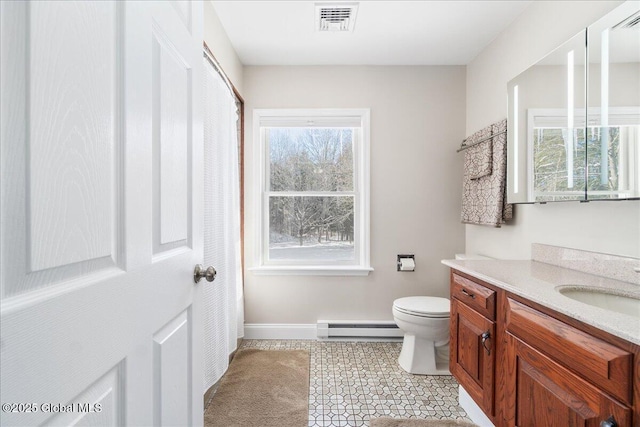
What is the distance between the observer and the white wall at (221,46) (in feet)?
6.33

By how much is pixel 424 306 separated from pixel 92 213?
7.05 feet

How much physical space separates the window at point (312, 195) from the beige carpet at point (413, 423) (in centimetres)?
130

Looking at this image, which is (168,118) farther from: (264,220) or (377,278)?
(377,278)

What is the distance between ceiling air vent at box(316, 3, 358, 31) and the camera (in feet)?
6.39

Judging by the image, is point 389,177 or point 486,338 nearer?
point 486,338

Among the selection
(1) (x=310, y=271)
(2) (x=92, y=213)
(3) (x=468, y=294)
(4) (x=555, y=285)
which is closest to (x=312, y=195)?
(1) (x=310, y=271)

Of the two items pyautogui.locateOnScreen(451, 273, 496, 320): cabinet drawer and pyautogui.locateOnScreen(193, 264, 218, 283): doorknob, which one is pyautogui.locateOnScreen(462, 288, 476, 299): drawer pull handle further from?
pyautogui.locateOnScreen(193, 264, 218, 283): doorknob

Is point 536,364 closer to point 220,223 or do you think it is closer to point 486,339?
point 486,339

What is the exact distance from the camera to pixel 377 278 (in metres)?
2.79

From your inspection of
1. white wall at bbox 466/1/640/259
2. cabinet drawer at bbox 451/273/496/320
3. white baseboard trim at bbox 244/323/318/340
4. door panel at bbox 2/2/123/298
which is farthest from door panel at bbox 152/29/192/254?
white baseboard trim at bbox 244/323/318/340

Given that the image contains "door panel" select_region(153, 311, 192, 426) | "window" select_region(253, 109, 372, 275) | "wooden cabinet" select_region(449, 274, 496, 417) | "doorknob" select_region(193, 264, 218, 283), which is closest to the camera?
"door panel" select_region(153, 311, 192, 426)

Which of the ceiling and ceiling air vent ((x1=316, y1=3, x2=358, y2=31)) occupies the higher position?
the ceiling

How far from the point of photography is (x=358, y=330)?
2.72 m

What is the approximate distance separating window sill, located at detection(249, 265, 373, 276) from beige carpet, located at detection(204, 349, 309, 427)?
63cm
